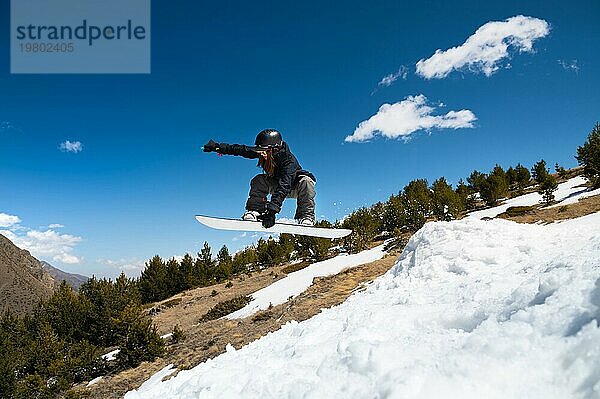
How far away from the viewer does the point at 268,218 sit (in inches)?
279

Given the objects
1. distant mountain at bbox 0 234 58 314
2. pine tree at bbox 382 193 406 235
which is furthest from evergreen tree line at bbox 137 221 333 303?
distant mountain at bbox 0 234 58 314

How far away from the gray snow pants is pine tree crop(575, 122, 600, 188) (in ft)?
102

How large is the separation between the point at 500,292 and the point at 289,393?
3101 millimetres

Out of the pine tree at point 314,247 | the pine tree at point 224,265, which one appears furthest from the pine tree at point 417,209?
the pine tree at point 224,265

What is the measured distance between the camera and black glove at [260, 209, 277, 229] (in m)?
7.00

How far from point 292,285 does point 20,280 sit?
5188 inches

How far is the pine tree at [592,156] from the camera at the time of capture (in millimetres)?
28844

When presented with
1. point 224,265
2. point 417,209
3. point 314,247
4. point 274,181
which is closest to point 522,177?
point 417,209

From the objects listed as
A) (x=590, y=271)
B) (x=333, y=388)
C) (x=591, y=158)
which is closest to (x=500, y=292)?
(x=590, y=271)

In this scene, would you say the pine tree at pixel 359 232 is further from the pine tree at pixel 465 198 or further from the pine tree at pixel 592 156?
the pine tree at pixel 592 156

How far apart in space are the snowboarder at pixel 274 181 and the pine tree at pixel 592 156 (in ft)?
102

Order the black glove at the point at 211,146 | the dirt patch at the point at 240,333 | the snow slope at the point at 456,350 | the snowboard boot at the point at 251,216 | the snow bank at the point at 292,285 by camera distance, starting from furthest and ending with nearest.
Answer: the snow bank at the point at 292,285 → the dirt patch at the point at 240,333 → the snowboard boot at the point at 251,216 → the black glove at the point at 211,146 → the snow slope at the point at 456,350

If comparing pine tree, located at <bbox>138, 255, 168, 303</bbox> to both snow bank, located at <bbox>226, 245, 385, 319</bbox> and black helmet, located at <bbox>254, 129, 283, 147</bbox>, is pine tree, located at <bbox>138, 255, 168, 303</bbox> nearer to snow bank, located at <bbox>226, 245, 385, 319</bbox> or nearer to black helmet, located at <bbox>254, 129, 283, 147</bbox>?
snow bank, located at <bbox>226, 245, 385, 319</bbox>

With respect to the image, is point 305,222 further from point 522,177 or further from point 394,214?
point 522,177
